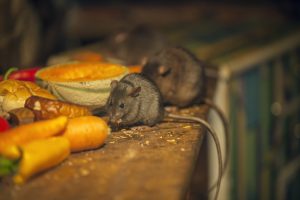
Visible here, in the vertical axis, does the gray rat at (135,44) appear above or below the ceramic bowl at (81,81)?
above

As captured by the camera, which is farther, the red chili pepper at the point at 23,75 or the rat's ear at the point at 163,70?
the rat's ear at the point at 163,70

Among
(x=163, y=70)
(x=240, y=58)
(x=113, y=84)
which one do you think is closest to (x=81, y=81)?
(x=113, y=84)

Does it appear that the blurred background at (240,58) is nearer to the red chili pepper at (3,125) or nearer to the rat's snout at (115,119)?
the rat's snout at (115,119)

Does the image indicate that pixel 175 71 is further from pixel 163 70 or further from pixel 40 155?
pixel 40 155

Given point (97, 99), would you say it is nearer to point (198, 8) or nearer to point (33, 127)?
point (33, 127)

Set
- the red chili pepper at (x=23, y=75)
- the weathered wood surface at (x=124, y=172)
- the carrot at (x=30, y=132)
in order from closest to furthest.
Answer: the weathered wood surface at (x=124, y=172) < the carrot at (x=30, y=132) < the red chili pepper at (x=23, y=75)

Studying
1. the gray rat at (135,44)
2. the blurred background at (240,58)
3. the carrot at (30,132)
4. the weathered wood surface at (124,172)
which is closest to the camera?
the weathered wood surface at (124,172)

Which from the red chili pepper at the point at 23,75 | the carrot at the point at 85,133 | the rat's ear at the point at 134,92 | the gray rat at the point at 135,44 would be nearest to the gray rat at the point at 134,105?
the rat's ear at the point at 134,92
